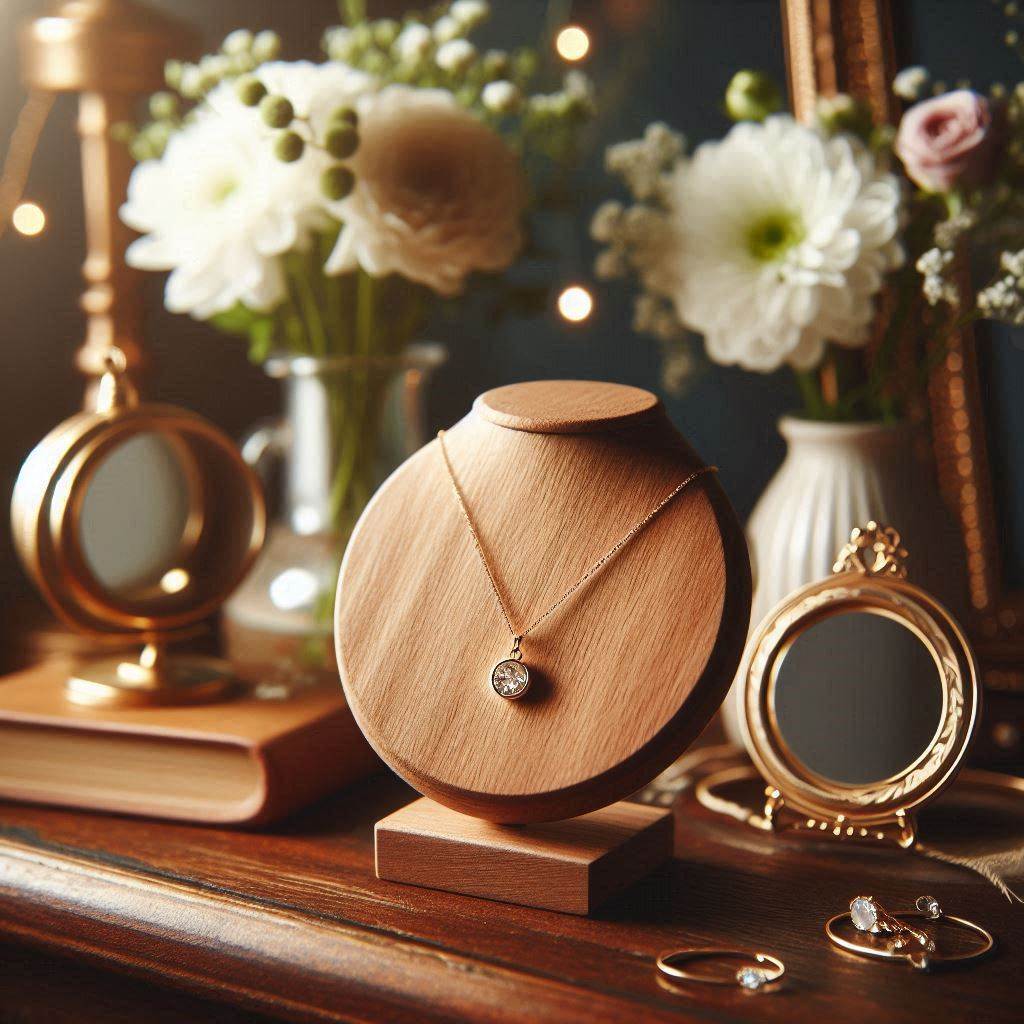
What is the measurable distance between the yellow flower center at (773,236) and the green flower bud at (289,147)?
337mm

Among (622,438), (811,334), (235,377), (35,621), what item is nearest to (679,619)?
(622,438)

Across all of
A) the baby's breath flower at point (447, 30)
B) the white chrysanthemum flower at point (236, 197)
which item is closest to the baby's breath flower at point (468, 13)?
the baby's breath flower at point (447, 30)

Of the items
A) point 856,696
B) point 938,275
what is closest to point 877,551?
point 856,696

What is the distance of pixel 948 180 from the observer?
91 centimetres

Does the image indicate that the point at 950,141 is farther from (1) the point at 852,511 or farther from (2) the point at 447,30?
(2) the point at 447,30

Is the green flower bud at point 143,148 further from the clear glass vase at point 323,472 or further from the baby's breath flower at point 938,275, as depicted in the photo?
the baby's breath flower at point 938,275

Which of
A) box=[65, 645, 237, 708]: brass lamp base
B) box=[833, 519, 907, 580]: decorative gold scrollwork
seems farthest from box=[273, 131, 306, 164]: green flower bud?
box=[833, 519, 907, 580]: decorative gold scrollwork

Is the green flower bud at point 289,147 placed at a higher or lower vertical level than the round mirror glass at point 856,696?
higher

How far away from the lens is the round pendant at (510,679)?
29.3 inches

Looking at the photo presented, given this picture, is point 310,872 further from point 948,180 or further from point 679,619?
point 948,180

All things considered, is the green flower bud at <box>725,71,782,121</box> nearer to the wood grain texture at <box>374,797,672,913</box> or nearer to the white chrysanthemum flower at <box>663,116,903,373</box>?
the white chrysanthemum flower at <box>663,116,903,373</box>

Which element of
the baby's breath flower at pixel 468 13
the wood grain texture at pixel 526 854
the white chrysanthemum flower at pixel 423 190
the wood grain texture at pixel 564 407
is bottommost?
the wood grain texture at pixel 526 854

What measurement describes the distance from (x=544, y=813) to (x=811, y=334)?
43 cm

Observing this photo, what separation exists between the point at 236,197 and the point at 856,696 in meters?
0.60
